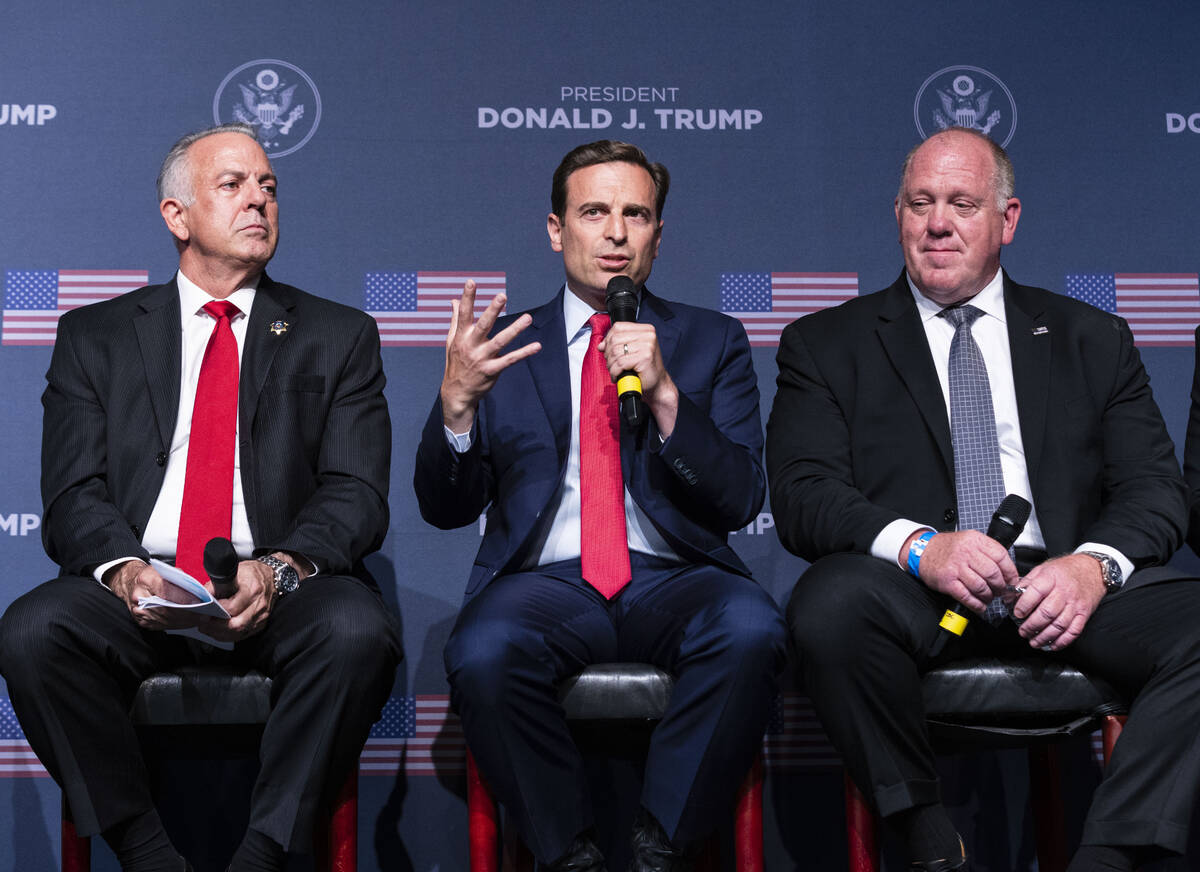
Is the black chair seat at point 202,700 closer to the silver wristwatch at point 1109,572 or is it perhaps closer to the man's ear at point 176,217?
the man's ear at point 176,217


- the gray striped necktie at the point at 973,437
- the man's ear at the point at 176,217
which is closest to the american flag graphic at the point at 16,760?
the man's ear at the point at 176,217

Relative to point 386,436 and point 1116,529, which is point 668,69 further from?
point 1116,529

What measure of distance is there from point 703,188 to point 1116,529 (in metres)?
1.56

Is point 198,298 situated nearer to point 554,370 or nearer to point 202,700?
point 554,370

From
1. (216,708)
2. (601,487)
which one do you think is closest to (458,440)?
(601,487)

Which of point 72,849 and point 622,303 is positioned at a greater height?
point 622,303

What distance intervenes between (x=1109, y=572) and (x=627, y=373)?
0.99m

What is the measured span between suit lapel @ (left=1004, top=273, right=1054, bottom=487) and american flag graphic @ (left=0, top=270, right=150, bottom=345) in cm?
222

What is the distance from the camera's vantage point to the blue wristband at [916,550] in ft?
8.12

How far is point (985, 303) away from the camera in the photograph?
2947 mm

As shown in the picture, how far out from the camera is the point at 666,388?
253 centimetres

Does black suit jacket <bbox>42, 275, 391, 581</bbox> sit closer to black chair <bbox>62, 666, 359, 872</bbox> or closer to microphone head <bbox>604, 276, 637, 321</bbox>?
black chair <bbox>62, 666, 359, 872</bbox>

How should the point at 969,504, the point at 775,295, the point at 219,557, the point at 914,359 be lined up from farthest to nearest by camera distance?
1. the point at 775,295
2. the point at 914,359
3. the point at 969,504
4. the point at 219,557

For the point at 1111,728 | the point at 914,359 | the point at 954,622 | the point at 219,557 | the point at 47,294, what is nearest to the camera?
the point at 219,557
